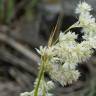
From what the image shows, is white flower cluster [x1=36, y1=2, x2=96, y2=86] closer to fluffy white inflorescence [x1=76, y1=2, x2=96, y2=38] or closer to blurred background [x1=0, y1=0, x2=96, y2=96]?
fluffy white inflorescence [x1=76, y1=2, x2=96, y2=38]

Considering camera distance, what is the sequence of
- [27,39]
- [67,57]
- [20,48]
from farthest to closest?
[27,39], [20,48], [67,57]

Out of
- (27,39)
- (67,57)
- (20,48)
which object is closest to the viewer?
(67,57)

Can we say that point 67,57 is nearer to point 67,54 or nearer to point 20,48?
point 67,54

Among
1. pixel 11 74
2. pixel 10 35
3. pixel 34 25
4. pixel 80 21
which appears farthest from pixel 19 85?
pixel 80 21

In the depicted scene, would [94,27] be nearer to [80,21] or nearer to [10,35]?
[80,21]

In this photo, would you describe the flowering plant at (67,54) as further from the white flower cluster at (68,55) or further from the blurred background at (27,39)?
the blurred background at (27,39)

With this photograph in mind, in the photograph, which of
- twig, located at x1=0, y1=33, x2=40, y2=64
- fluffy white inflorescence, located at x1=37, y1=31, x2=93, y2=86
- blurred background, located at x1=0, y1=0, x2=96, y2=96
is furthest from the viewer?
twig, located at x1=0, y1=33, x2=40, y2=64

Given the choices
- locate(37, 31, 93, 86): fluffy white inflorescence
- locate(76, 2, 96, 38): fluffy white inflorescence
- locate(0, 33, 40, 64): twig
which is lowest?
locate(37, 31, 93, 86): fluffy white inflorescence

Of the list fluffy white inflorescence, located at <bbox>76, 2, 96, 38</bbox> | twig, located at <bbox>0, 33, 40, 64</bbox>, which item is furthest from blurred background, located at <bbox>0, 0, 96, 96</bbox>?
fluffy white inflorescence, located at <bbox>76, 2, 96, 38</bbox>

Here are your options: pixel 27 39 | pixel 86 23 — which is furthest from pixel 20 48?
pixel 86 23
